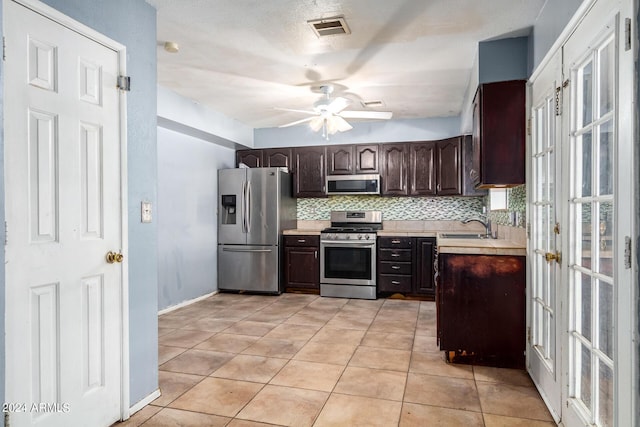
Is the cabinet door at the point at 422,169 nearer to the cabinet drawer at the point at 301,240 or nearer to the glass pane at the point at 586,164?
the cabinet drawer at the point at 301,240

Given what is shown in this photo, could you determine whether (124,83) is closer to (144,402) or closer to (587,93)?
(144,402)

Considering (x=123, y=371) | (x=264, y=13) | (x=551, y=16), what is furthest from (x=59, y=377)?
(x=551, y=16)

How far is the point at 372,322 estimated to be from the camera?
4.24 metres

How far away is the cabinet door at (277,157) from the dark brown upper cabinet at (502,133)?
3510 mm

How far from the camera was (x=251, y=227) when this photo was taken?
18.5 feet

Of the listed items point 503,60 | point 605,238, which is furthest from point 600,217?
point 503,60

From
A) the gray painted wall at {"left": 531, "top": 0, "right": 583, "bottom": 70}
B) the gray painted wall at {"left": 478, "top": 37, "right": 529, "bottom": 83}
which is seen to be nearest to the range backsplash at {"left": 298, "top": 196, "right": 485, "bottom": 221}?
the gray painted wall at {"left": 478, "top": 37, "right": 529, "bottom": 83}

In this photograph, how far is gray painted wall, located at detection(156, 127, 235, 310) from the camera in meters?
4.69

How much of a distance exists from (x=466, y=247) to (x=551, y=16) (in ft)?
5.16

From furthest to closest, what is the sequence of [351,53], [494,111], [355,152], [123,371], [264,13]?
[355,152] < [351,53] < [494,111] < [264,13] < [123,371]

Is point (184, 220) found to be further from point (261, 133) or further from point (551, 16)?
point (551, 16)

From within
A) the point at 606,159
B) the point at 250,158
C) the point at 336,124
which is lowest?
the point at 606,159

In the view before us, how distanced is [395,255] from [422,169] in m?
1.26

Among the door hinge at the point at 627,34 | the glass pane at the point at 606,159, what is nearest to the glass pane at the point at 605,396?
the glass pane at the point at 606,159
